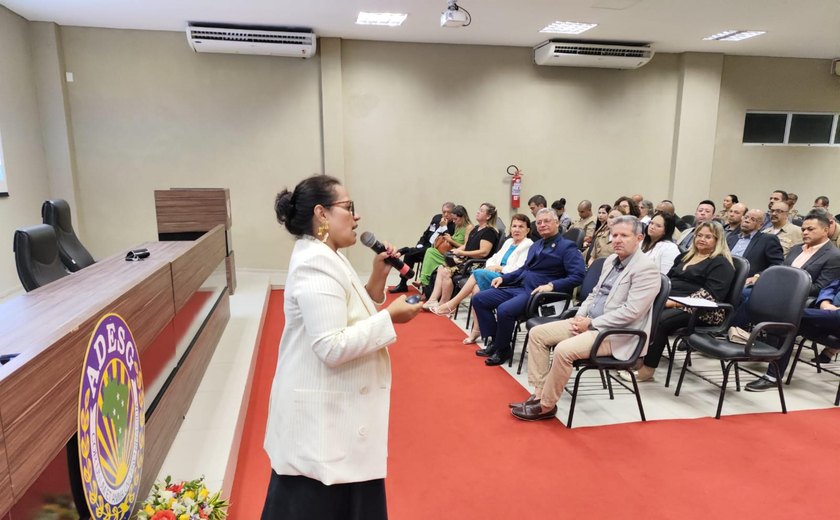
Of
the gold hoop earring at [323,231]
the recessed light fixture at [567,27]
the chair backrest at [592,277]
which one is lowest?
the chair backrest at [592,277]

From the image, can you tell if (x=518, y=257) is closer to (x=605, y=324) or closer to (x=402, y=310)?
(x=605, y=324)

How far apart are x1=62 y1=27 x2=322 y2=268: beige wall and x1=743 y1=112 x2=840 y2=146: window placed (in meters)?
6.58

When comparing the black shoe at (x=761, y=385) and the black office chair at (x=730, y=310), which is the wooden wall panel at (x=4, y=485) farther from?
the black shoe at (x=761, y=385)

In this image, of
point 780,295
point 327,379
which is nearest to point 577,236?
point 780,295

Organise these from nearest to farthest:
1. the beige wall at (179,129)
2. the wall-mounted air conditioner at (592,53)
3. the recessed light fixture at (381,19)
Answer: the recessed light fixture at (381,19) < the beige wall at (179,129) < the wall-mounted air conditioner at (592,53)

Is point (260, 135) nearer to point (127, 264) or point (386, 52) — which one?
point (386, 52)

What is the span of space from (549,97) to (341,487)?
6.76 metres

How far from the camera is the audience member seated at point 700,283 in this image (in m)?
3.36

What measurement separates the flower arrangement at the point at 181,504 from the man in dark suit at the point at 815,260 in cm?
332

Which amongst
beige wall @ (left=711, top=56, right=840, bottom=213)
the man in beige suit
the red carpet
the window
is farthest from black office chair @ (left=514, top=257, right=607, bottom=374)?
the window

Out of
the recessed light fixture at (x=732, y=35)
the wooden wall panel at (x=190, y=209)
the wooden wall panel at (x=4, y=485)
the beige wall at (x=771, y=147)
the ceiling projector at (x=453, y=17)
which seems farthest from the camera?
the beige wall at (x=771, y=147)

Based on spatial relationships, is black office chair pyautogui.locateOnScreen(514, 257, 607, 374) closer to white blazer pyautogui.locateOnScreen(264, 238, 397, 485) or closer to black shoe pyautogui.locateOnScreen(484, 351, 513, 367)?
black shoe pyautogui.locateOnScreen(484, 351, 513, 367)

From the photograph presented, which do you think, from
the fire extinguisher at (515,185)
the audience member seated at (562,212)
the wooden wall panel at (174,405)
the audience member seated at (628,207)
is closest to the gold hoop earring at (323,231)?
the wooden wall panel at (174,405)

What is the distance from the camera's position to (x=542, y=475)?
7.84 ft
